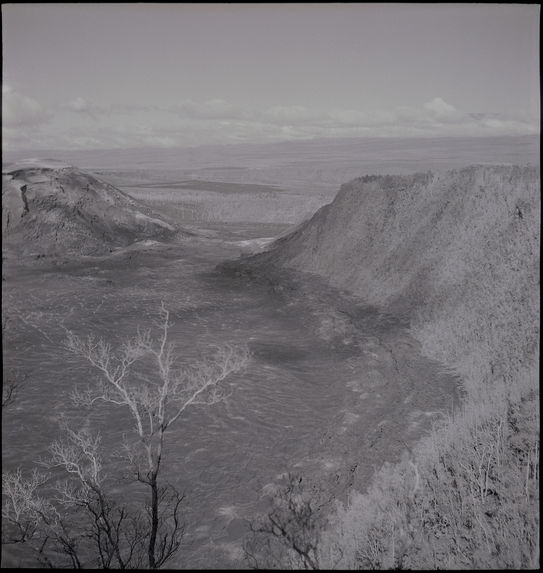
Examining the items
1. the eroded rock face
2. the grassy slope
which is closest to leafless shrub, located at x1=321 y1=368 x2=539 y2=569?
the grassy slope

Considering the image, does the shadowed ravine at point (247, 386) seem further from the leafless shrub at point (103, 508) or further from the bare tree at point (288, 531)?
the leafless shrub at point (103, 508)

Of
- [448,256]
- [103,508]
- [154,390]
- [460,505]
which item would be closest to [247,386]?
[154,390]

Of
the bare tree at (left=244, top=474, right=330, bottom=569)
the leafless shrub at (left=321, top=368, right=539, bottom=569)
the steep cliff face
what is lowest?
the bare tree at (left=244, top=474, right=330, bottom=569)

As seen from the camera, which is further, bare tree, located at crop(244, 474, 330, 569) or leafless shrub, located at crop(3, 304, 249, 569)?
bare tree, located at crop(244, 474, 330, 569)

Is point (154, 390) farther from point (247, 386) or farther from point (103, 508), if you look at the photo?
point (103, 508)

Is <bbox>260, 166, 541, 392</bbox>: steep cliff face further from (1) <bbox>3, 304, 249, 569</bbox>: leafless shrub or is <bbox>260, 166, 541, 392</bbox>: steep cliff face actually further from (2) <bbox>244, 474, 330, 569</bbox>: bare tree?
(1) <bbox>3, 304, 249, 569</bbox>: leafless shrub

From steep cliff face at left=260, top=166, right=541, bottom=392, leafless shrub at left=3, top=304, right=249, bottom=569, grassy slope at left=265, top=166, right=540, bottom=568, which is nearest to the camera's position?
grassy slope at left=265, top=166, right=540, bottom=568

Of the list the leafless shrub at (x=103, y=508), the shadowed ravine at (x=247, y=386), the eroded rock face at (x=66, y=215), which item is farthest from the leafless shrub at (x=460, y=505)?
the eroded rock face at (x=66, y=215)
